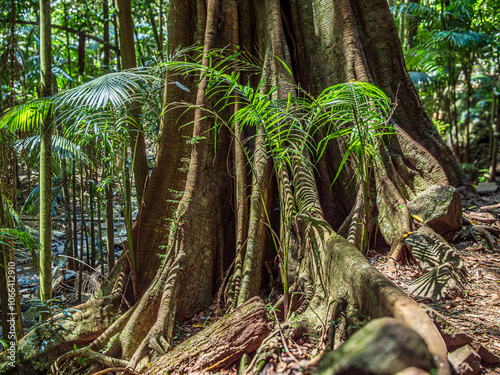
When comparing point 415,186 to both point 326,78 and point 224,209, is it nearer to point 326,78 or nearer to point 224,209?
point 326,78

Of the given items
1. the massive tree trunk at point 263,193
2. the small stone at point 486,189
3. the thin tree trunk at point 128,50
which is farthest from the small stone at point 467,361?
the small stone at point 486,189

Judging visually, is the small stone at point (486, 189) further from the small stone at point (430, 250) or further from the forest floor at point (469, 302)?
the small stone at point (430, 250)

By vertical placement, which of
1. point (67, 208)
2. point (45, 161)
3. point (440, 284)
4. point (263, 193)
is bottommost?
point (440, 284)

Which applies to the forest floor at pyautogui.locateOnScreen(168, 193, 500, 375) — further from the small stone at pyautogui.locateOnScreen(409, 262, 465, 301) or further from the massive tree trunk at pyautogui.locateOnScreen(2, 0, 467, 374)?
the massive tree trunk at pyautogui.locateOnScreen(2, 0, 467, 374)

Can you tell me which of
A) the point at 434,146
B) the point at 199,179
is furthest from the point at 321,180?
the point at 434,146

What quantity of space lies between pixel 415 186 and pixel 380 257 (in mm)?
937

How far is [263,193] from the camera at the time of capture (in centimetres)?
322

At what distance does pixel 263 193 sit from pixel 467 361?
197 cm

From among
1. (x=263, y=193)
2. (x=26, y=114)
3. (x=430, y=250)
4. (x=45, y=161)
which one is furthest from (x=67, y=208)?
(x=430, y=250)

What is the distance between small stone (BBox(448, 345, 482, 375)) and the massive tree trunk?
0.56 m

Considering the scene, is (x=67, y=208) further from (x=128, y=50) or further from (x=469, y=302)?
(x=469, y=302)

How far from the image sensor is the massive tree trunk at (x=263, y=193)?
2.50 meters

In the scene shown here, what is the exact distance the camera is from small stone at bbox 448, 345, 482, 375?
162 cm

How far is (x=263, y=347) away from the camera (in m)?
1.88
